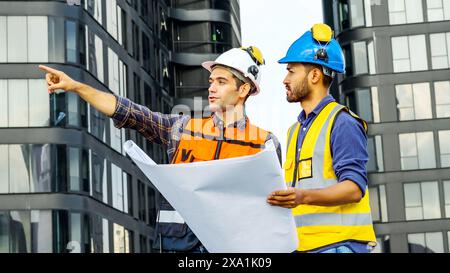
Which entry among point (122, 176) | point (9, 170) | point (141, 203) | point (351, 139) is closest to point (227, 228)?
point (351, 139)

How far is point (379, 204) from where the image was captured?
2586 inches

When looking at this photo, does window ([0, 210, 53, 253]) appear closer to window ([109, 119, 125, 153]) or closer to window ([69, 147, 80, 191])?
window ([69, 147, 80, 191])

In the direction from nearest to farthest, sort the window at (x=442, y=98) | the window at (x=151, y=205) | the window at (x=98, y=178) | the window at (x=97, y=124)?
1. the window at (x=98, y=178)
2. the window at (x=97, y=124)
3. the window at (x=151, y=205)
4. the window at (x=442, y=98)

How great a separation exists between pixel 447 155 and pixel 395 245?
5.82 meters

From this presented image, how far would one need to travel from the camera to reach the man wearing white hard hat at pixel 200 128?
252 inches

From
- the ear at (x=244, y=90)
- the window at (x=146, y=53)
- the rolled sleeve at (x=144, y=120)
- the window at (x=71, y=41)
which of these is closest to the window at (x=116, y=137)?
the window at (x=71, y=41)

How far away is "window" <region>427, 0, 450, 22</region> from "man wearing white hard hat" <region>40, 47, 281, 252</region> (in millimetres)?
61152

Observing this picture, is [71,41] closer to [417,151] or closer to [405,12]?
[417,151]

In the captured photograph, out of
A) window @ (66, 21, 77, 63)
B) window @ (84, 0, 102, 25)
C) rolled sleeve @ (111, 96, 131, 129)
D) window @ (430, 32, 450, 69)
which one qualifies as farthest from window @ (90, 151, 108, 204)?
A: rolled sleeve @ (111, 96, 131, 129)

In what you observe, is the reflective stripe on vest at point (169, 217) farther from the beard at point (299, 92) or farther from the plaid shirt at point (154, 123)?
the beard at point (299, 92)

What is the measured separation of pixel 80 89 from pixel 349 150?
1410 mm

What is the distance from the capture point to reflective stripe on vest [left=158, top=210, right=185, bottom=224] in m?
6.50

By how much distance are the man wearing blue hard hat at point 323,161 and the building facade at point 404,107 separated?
58745mm
